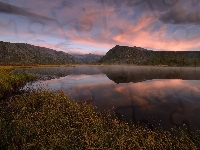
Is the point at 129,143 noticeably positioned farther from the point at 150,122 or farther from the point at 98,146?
the point at 150,122

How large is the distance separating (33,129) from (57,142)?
1921 millimetres

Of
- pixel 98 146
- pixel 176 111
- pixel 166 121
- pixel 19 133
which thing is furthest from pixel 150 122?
pixel 19 133

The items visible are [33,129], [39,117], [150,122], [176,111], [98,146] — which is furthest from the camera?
[176,111]

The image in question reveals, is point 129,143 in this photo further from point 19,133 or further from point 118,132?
point 19,133

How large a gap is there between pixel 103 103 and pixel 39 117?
10967 millimetres

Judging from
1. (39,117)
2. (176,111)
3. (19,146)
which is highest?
(39,117)

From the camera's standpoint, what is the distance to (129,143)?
7.96 m

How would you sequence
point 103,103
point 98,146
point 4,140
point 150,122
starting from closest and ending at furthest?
point 98,146, point 4,140, point 150,122, point 103,103

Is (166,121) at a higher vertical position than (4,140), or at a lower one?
lower

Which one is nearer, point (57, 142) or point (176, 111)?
point (57, 142)

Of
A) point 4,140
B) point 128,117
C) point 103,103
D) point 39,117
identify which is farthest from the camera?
point 103,103

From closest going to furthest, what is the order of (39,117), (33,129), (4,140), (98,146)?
(98,146)
(4,140)
(33,129)
(39,117)

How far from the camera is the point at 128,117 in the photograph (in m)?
15.5

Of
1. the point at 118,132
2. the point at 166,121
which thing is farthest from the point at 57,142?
the point at 166,121
